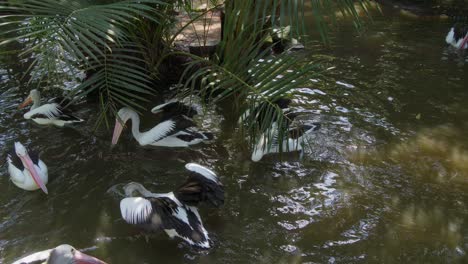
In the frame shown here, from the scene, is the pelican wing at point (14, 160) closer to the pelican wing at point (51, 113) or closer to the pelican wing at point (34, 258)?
the pelican wing at point (51, 113)

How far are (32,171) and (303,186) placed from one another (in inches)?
85.5

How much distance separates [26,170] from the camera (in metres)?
3.77

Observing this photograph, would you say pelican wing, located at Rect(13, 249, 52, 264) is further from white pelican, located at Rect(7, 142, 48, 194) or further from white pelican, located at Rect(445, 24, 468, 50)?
white pelican, located at Rect(445, 24, 468, 50)

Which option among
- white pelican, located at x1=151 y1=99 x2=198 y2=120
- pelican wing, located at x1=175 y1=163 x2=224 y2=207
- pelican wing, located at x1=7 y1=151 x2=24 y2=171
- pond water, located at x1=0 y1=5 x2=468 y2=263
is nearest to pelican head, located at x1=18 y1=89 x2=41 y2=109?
pond water, located at x1=0 y1=5 x2=468 y2=263

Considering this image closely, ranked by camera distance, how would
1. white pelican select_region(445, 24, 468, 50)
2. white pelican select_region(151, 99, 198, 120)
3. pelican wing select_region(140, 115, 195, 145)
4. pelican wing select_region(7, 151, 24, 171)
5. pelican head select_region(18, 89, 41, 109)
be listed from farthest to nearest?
white pelican select_region(445, 24, 468, 50), pelican head select_region(18, 89, 41, 109), white pelican select_region(151, 99, 198, 120), pelican wing select_region(140, 115, 195, 145), pelican wing select_region(7, 151, 24, 171)

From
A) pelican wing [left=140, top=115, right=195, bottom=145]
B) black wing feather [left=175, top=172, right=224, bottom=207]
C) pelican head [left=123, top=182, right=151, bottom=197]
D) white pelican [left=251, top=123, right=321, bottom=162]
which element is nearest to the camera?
black wing feather [left=175, top=172, right=224, bottom=207]

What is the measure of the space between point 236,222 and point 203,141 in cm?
125

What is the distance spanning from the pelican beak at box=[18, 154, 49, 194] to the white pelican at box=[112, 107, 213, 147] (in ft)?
2.84

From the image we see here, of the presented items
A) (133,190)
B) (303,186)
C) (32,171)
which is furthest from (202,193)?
(32,171)

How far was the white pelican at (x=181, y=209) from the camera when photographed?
317 cm

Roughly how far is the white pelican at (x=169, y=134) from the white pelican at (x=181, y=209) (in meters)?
1.08

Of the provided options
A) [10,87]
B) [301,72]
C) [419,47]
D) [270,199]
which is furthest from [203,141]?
[419,47]

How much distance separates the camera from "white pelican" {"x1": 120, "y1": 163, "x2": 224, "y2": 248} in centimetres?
317

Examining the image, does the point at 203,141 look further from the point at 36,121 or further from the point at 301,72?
the point at 36,121
